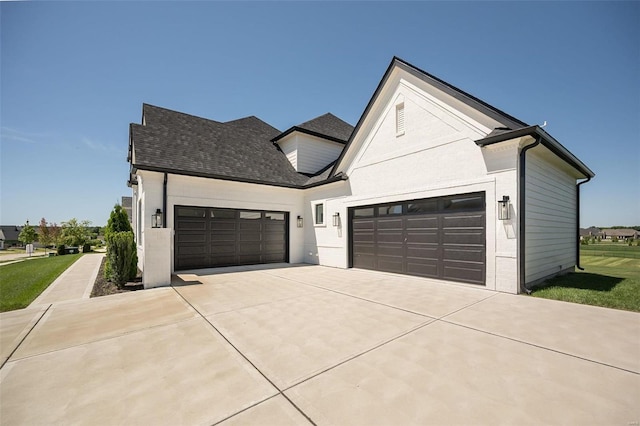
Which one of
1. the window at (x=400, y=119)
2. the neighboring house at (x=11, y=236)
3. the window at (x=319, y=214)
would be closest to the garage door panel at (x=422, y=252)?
the window at (x=400, y=119)

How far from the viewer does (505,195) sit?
6566 mm

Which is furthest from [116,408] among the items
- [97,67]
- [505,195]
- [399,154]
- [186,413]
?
[97,67]

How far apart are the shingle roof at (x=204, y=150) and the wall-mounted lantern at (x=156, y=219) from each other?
1.51 metres

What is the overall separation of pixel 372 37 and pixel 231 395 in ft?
38.4

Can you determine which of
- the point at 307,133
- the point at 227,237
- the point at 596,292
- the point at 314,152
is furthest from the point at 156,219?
the point at 596,292

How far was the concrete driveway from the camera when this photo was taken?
2.19m

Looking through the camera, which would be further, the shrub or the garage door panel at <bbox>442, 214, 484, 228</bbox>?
the shrub

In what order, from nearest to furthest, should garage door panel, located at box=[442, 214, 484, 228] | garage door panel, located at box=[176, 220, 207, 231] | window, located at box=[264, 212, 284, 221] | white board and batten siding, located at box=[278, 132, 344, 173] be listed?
garage door panel, located at box=[442, 214, 484, 228], garage door panel, located at box=[176, 220, 207, 231], window, located at box=[264, 212, 284, 221], white board and batten siding, located at box=[278, 132, 344, 173]

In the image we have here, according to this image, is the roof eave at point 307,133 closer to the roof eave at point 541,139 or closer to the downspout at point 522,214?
the roof eave at point 541,139

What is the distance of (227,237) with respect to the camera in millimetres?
10625

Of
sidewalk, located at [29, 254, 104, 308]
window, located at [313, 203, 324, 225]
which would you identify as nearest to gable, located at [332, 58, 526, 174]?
window, located at [313, 203, 324, 225]

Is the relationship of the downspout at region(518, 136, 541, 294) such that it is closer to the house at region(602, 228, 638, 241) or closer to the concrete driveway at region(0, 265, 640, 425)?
the concrete driveway at region(0, 265, 640, 425)

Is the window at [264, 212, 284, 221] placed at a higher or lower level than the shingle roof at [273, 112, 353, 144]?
lower

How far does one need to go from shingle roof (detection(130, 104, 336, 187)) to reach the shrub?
245 cm
